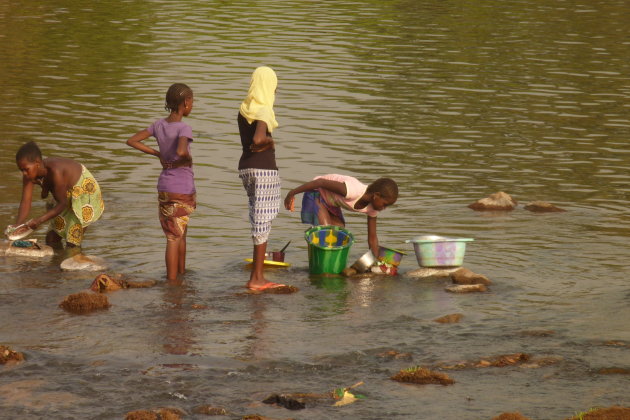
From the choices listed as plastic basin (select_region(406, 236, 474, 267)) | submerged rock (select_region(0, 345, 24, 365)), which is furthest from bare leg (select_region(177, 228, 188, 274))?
submerged rock (select_region(0, 345, 24, 365))

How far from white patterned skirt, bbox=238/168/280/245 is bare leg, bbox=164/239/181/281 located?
0.67 m

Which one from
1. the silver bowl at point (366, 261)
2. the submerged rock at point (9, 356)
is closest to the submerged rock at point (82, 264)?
the silver bowl at point (366, 261)

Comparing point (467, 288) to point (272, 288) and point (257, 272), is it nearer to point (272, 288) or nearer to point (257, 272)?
point (272, 288)

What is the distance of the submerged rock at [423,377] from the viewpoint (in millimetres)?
6961

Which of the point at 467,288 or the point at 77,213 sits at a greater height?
the point at 77,213

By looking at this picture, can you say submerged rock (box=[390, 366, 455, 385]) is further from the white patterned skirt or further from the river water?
the white patterned skirt

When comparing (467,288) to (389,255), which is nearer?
(467,288)

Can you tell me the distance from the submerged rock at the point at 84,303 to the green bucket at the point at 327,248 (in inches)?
73.6

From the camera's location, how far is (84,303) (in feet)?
28.0

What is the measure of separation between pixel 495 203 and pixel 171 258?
4.14 meters

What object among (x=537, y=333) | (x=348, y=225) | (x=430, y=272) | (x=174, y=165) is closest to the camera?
(x=537, y=333)

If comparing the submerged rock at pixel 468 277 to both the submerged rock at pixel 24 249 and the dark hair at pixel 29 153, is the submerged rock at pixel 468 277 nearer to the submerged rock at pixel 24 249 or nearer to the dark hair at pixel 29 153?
the submerged rock at pixel 24 249

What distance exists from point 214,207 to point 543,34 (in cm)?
1836

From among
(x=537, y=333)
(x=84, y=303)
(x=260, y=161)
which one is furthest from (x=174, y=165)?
(x=537, y=333)
